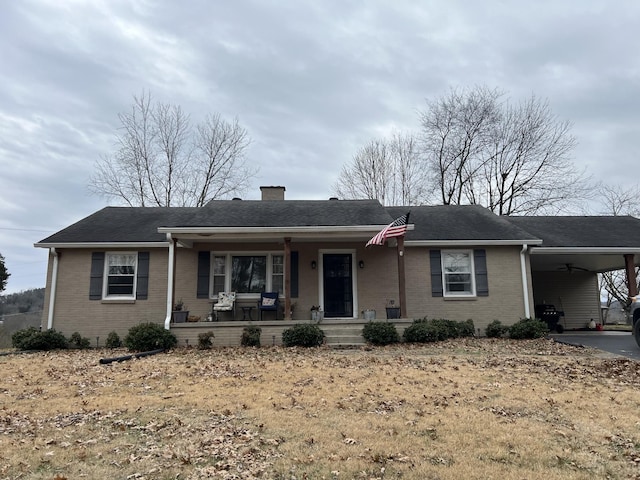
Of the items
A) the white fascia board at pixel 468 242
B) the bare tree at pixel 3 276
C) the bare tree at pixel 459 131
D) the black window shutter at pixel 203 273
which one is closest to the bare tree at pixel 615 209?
the bare tree at pixel 459 131

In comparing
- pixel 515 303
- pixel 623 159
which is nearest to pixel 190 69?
pixel 515 303

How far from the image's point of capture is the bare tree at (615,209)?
1129 inches

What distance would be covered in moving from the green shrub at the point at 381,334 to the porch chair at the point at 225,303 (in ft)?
13.6

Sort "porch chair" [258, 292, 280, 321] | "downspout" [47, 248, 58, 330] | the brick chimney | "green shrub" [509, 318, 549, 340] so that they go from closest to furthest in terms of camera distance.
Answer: "green shrub" [509, 318, 549, 340] → "porch chair" [258, 292, 280, 321] → "downspout" [47, 248, 58, 330] → the brick chimney

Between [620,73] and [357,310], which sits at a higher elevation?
[620,73]

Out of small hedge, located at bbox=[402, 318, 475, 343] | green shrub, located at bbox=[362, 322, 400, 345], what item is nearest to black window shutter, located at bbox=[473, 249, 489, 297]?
small hedge, located at bbox=[402, 318, 475, 343]

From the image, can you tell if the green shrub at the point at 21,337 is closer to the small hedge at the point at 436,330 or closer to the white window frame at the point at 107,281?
the white window frame at the point at 107,281

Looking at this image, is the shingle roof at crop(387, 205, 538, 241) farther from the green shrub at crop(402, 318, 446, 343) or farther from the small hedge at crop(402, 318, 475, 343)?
the green shrub at crop(402, 318, 446, 343)

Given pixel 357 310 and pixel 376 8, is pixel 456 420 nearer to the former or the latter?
pixel 357 310

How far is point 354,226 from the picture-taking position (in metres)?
12.4

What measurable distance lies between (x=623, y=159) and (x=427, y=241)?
1749 cm

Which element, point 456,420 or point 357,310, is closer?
point 456,420

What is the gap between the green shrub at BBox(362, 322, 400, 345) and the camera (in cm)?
1159

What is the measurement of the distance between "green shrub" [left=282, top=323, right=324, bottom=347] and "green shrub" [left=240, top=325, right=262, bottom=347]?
73 centimetres
